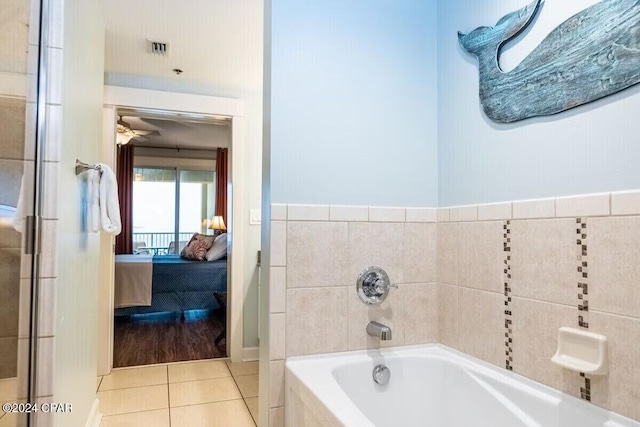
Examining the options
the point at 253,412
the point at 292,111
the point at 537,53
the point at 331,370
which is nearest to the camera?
the point at 537,53

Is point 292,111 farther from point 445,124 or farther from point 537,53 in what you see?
point 537,53

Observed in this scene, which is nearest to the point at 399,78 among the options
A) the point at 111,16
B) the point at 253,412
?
the point at 111,16

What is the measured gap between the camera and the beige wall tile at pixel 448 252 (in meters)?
1.75

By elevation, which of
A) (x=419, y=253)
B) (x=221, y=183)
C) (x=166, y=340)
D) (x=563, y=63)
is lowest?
(x=166, y=340)

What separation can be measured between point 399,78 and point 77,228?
1678 millimetres

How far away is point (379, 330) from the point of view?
1.63 metres

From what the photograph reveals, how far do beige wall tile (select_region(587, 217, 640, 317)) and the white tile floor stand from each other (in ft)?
6.17

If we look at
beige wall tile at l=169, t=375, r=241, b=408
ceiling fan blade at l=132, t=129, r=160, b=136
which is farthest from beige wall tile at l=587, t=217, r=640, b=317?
ceiling fan blade at l=132, t=129, r=160, b=136

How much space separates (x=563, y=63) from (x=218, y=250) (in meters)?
4.44

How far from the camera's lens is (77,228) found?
178cm

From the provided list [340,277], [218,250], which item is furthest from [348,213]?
[218,250]

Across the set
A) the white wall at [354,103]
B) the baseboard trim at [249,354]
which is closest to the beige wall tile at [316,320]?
the white wall at [354,103]

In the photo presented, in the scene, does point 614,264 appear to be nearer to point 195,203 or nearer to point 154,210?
point 195,203

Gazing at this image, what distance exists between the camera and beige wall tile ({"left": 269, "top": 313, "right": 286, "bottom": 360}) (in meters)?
1.61
